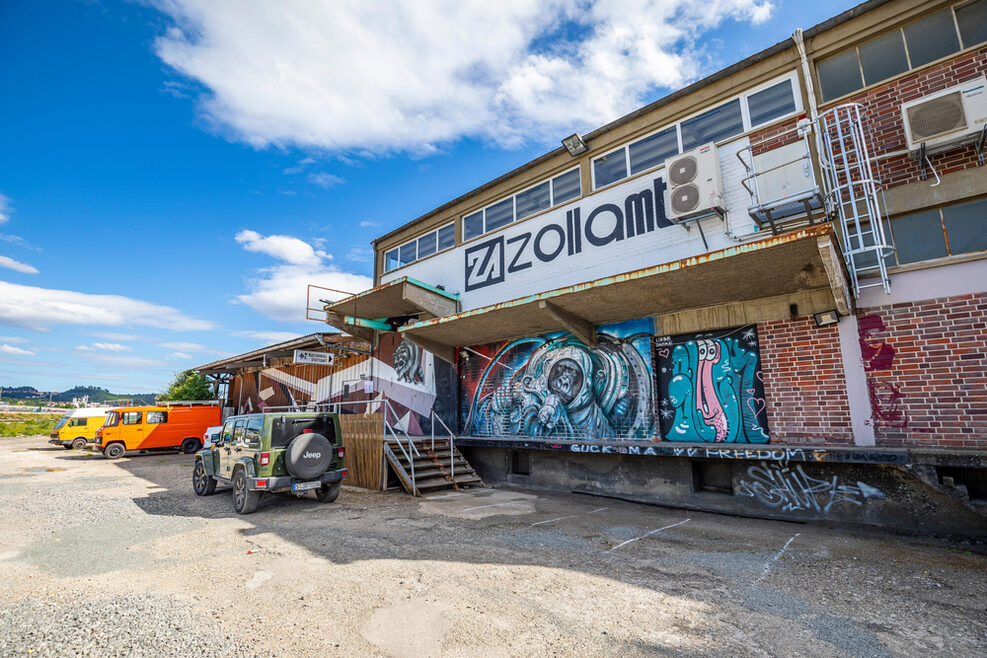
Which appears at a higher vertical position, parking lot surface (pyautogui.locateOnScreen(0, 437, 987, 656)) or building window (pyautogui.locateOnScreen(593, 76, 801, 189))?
building window (pyautogui.locateOnScreen(593, 76, 801, 189))

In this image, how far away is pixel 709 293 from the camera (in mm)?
8984

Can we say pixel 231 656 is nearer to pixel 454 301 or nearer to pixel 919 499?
pixel 919 499

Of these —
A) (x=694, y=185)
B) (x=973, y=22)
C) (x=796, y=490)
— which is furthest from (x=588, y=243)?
(x=973, y=22)

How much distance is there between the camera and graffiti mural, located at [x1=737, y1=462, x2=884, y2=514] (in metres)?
7.40

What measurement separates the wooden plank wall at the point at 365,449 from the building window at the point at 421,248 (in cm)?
646

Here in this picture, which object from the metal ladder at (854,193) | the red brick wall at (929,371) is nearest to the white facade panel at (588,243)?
the metal ladder at (854,193)

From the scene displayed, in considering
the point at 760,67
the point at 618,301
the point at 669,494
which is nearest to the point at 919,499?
the point at 669,494

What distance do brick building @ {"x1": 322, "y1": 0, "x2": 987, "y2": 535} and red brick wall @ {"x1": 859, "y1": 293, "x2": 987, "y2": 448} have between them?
24 mm

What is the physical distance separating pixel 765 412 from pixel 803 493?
148 centimetres

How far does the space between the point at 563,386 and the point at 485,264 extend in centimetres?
450

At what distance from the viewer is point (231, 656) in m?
3.52

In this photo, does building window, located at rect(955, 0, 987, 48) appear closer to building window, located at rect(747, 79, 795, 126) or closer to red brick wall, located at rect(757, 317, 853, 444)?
building window, located at rect(747, 79, 795, 126)

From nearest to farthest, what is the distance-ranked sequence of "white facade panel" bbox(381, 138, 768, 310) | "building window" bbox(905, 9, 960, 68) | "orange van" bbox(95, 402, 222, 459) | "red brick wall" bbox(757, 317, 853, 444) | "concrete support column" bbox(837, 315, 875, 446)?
"concrete support column" bbox(837, 315, 875, 446), "building window" bbox(905, 9, 960, 68), "red brick wall" bbox(757, 317, 853, 444), "white facade panel" bbox(381, 138, 768, 310), "orange van" bbox(95, 402, 222, 459)

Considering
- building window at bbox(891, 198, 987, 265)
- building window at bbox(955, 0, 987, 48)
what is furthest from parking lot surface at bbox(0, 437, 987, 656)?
building window at bbox(955, 0, 987, 48)
